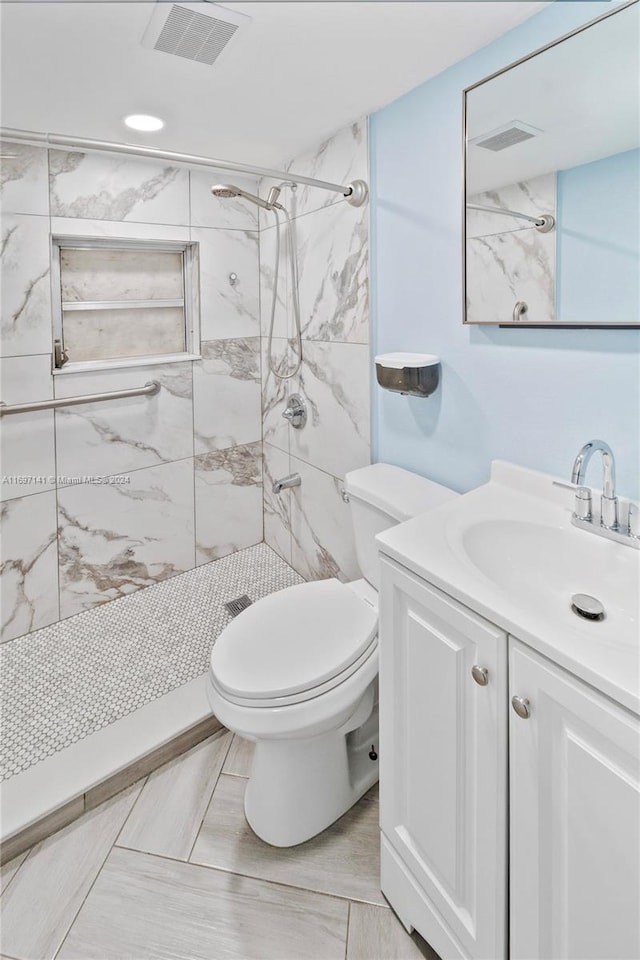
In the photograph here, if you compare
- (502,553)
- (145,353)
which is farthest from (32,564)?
(502,553)

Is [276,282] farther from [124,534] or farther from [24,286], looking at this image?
[124,534]

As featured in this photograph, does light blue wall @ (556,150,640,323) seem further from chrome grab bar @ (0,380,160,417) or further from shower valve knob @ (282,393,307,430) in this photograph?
chrome grab bar @ (0,380,160,417)

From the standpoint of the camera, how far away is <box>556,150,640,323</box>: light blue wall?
3.39 ft

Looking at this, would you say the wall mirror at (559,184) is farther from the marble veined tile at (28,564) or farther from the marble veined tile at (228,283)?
the marble veined tile at (28,564)

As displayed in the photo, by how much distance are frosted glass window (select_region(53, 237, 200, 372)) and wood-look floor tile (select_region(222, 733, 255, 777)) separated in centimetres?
156

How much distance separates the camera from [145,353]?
2.39m

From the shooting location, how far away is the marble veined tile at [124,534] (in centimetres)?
227

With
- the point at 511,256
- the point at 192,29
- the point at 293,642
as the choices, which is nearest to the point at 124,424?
the point at 293,642

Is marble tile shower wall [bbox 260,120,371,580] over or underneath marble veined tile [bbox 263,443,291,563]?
over

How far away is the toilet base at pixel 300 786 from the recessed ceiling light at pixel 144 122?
6.23 ft

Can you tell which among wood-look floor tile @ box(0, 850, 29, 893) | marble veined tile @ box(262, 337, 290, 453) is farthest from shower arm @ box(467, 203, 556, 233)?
wood-look floor tile @ box(0, 850, 29, 893)

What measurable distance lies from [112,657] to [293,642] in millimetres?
992

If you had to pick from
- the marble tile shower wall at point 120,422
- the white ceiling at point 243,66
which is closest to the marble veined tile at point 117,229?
the marble tile shower wall at point 120,422

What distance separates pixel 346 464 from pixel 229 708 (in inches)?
40.3
